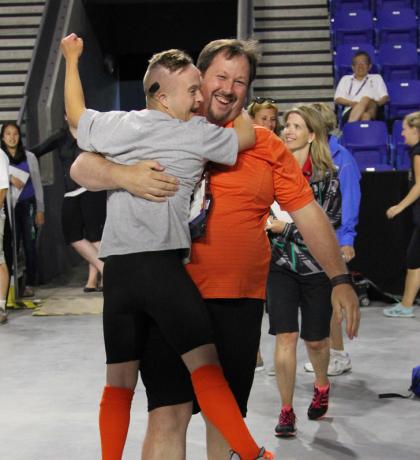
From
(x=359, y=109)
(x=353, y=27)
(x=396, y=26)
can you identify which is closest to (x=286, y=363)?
(x=359, y=109)

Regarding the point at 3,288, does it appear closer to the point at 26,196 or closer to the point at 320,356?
the point at 26,196

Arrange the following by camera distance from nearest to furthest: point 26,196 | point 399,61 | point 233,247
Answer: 1. point 233,247
2. point 26,196
3. point 399,61

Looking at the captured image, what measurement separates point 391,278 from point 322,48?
5604 mm

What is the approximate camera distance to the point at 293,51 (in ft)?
46.4

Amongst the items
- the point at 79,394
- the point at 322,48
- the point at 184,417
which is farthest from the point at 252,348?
the point at 322,48

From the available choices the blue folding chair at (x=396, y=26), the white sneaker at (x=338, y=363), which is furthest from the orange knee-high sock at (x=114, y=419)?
the blue folding chair at (x=396, y=26)

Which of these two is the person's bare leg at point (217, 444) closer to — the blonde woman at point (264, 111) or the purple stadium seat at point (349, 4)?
the blonde woman at point (264, 111)

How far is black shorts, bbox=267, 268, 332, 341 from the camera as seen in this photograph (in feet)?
16.4

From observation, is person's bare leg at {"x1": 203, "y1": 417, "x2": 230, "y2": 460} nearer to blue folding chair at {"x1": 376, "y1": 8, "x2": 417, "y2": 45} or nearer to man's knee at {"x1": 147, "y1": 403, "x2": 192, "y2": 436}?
man's knee at {"x1": 147, "y1": 403, "x2": 192, "y2": 436}

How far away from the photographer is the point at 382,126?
38.3 ft

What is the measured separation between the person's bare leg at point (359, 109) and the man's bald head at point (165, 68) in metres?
8.99

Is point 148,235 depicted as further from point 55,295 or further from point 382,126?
point 382,126

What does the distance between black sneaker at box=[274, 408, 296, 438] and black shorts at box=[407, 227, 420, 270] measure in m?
3.77

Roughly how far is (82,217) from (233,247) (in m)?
6.90
